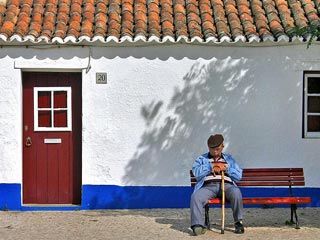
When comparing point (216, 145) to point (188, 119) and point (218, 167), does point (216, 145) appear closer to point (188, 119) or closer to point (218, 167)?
point (218, 167)

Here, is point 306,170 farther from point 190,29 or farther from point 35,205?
Answer: point 35,205

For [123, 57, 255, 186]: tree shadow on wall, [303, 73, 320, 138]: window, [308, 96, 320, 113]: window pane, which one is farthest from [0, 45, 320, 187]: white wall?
[308, 96, 320, 113]: window pane

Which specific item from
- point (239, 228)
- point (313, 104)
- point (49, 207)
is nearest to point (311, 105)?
point (313, 104)

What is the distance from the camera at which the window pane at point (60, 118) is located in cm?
953

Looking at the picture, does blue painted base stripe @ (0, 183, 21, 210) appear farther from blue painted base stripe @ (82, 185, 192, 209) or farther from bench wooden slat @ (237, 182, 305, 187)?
bench wooden slat @ (237, 182, 305, 187)

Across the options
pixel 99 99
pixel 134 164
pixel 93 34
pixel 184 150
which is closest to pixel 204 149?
pixel 184 150

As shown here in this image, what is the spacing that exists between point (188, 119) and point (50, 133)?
6.89ft

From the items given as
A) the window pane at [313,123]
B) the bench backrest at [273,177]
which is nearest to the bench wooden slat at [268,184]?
the bench backrest at [273,177]

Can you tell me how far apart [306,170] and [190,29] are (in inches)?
109

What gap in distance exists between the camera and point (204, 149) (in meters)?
9.49

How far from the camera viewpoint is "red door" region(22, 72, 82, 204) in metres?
9.50

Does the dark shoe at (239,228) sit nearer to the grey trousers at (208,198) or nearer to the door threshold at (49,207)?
the grey trousers at (208,198)

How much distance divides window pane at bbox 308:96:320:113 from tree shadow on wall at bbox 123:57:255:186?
3.11ft

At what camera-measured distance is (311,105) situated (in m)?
9.66
